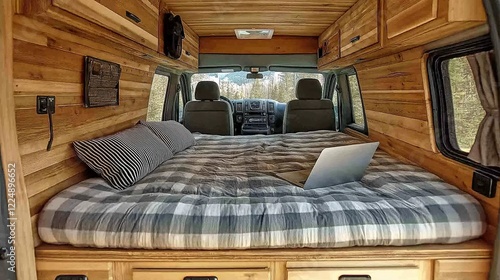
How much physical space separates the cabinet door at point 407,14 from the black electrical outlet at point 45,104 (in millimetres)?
1560

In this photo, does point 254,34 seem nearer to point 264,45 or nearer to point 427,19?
point 264,45

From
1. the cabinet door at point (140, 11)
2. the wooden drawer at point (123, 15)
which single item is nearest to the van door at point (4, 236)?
the wooden drawer at point (123, 15)

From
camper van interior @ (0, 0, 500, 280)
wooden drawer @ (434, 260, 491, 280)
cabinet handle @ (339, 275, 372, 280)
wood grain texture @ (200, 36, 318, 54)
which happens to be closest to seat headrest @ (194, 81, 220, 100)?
wood grain texture @ (200, 36, 318, 54)

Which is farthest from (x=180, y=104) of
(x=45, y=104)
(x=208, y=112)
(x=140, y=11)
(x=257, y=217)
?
(x=257, y=217)

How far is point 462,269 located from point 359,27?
65.1 inches

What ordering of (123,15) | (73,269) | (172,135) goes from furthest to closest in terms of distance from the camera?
(172,135) < (123,15) < (73,269)

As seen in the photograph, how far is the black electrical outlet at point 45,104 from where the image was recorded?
1.48 meters

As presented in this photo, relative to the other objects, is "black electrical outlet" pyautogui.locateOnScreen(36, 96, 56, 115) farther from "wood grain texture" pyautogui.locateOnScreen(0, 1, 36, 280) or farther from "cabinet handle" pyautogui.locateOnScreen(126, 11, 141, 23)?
"cabinet handle" pyautogui.locateOnScreen(126, 11, 141, 23)

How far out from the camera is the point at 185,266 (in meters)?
1.45

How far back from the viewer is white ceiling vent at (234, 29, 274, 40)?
381cm

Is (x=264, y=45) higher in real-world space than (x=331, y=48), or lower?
higher

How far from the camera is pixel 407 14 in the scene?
1670 millimetres

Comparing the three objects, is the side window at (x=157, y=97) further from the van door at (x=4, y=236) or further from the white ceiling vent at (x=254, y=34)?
the van door at (x=4, y=236)

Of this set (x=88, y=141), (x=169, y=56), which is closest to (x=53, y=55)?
(x=88, y=141)
